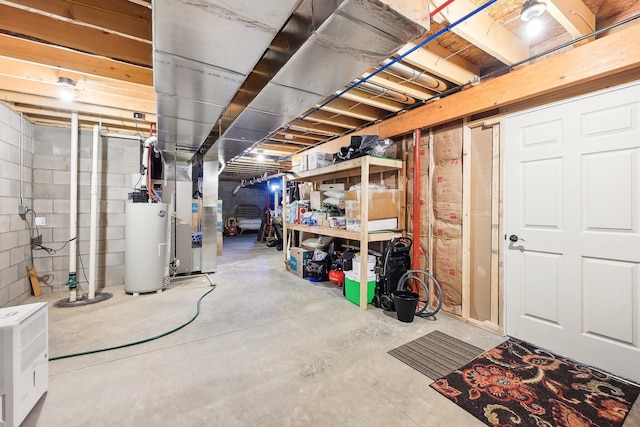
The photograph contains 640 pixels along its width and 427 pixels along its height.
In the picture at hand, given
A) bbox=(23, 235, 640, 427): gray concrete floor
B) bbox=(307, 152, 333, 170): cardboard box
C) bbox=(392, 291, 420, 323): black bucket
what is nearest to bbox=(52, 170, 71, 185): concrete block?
bbox=(23, 235, 640, 427): gray concrete floor

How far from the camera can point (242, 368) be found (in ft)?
6.79

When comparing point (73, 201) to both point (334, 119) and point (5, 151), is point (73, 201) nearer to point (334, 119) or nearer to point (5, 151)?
point (5, 151)

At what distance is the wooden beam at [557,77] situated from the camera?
1.88 meters

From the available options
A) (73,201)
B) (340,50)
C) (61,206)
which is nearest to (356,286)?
(340,50)

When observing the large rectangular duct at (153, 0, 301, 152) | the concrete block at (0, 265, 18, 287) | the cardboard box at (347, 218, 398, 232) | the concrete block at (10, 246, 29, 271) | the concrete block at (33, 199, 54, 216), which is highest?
the large rectangular duct at (153, 0, 301, 152)

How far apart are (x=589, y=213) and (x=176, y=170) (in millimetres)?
5555

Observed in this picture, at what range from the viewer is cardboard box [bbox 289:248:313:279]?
4.80 meters

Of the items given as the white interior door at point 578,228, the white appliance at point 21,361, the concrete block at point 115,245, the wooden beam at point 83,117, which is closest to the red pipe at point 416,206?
the white interior door at point 578,228

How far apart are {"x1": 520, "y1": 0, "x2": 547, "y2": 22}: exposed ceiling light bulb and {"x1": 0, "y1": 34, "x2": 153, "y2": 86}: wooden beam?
3.00 metres

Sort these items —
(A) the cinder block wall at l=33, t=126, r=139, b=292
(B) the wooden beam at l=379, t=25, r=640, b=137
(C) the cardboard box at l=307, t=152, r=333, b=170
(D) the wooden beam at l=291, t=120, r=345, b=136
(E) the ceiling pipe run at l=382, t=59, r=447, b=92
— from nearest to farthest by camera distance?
(B) the wooden beam at l=379, t=25, r=640, b=137
(E) the ceiling pipe run at l=382, t=59, r=447, b=92
(A) the cinder block wall at l=33, t=126, r=139, b=292
(D) the wooden beam at l=291, t=120, r=345, b=136
(C) the cardboard box at l=307, t=152, r=333, b=170

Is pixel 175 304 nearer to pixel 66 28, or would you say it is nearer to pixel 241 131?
pixel 241 131

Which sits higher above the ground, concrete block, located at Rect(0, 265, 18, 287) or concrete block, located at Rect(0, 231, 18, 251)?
concrete block, located at Rect(0, 231, 18, 251)

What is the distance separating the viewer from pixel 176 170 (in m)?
4.80

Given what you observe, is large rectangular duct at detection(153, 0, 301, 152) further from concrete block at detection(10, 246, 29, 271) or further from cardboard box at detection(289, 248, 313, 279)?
cardboard box at detection(289, 248, 313, 279)
